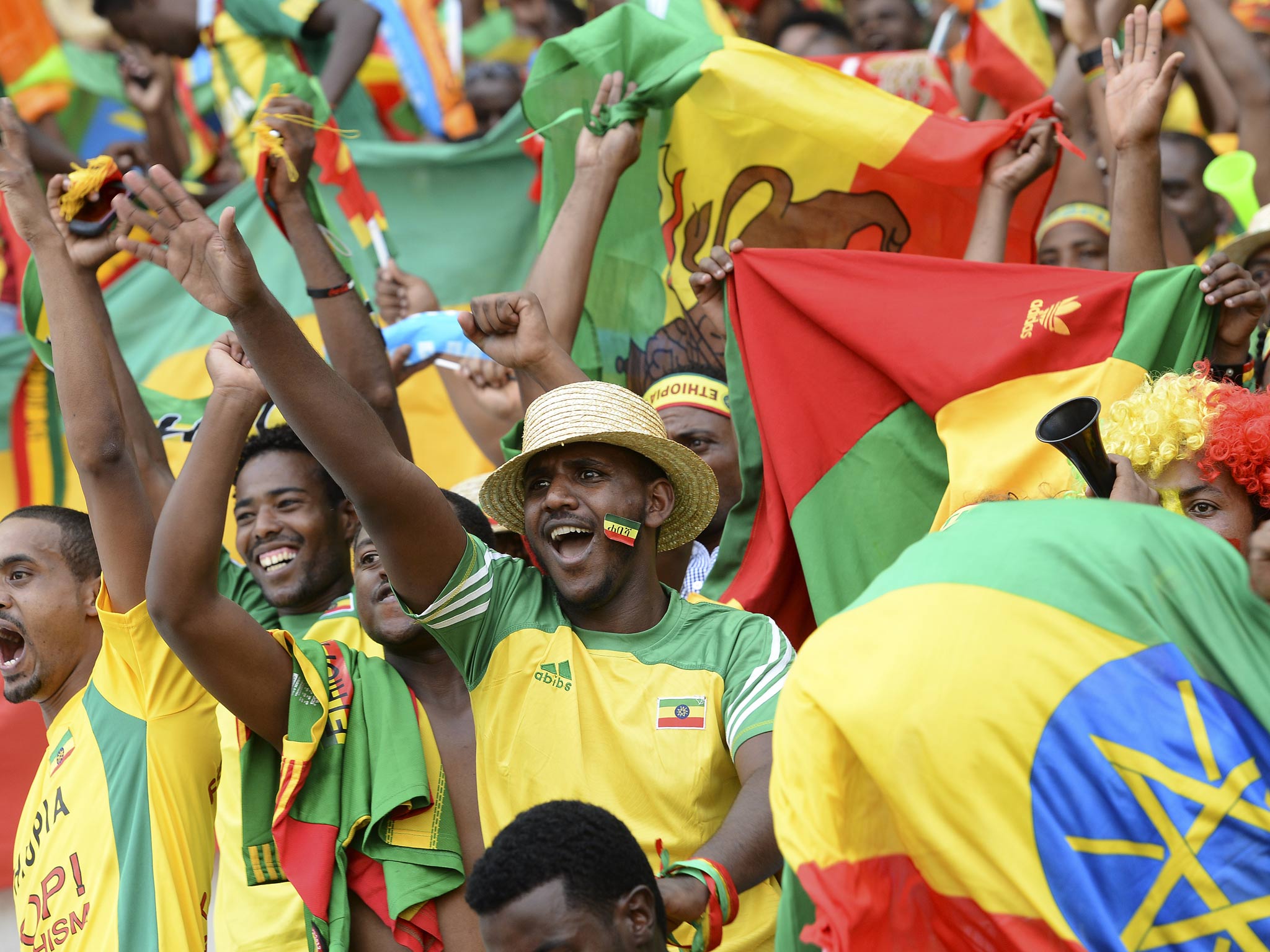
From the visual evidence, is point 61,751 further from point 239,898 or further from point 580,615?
point 580,615

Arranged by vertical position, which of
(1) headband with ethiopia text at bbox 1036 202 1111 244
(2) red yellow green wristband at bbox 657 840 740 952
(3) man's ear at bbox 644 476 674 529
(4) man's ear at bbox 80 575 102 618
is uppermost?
(3) man's ear at bbox 644 476 674 529

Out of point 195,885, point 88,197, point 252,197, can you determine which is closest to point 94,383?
point 88,197

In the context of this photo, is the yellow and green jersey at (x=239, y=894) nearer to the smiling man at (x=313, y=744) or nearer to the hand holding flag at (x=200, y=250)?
the smiling man at (x=313, y=744)

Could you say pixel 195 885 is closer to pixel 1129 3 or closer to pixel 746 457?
pixel 746 457

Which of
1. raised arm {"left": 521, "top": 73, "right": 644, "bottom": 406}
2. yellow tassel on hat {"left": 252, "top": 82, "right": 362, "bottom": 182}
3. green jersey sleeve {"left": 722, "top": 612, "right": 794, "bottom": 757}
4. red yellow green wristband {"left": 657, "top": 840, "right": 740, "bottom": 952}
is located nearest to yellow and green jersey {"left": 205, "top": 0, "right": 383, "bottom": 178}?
yellow tassel on hat {"left": 252, "top": 82, "right": 362, "bottom": 182}

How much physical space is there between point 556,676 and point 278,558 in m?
1.37

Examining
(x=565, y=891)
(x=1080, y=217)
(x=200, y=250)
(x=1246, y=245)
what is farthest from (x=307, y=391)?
(x=1080, y=217)

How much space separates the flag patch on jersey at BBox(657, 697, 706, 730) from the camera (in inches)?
118

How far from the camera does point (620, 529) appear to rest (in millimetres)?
3244

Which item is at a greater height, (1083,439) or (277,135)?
(1083,439)

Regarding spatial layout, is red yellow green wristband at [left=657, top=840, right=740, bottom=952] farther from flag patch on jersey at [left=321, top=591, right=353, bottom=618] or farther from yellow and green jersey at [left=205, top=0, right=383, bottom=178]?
yellow and green jersey at [left=205, top=0, right=383, bottom=178]

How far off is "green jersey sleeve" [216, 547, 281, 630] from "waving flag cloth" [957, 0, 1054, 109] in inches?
154

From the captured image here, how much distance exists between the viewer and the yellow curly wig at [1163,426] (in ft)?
10.5

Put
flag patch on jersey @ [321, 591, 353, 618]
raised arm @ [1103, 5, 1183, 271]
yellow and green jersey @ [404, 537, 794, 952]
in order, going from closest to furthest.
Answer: yellow and green jersey @ [404, 537, 794, 952], flag patch on jersey @ [321, 591, 353, 618], raised arm @ [1103, 5, 1183, 271]
